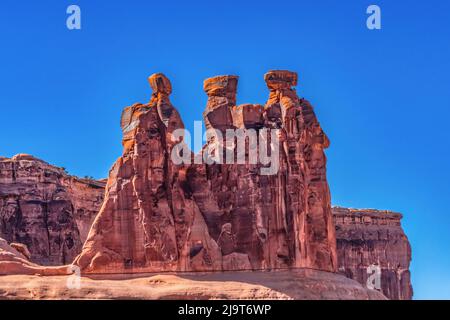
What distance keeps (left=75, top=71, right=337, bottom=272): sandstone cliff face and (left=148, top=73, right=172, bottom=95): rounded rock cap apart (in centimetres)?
9

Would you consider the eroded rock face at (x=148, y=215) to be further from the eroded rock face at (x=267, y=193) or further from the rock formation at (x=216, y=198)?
the eroded rock face at (x=267, y=193)

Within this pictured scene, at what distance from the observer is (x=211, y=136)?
8275cm

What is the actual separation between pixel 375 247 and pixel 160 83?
2566 inches

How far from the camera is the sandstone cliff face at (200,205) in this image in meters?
78.5

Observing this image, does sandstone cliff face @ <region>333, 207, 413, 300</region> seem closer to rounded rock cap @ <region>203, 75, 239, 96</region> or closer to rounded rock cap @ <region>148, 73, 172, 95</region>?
rounded rock cap @ <region>203, 75, 239, 96</region>

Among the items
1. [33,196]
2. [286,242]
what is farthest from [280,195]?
[33,196]

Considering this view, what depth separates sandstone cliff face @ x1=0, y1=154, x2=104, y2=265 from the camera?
111 metres

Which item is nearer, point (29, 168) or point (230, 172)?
point (230, 172)

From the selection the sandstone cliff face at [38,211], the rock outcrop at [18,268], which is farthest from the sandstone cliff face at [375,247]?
the rock outcrop at [18,268]

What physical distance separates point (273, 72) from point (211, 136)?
5.90 meters

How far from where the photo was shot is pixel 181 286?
246 ft

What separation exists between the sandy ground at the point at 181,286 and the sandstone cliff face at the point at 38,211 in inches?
1357
